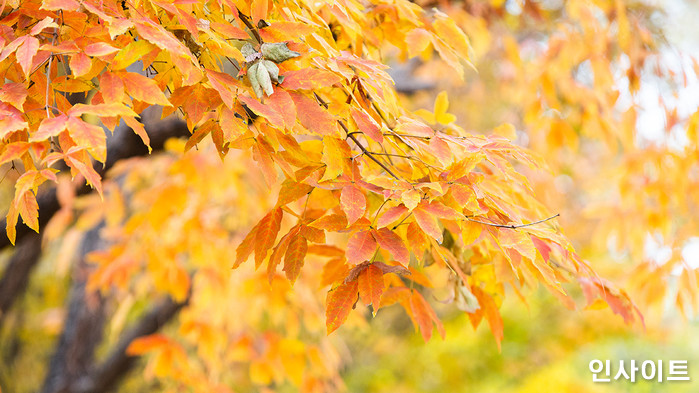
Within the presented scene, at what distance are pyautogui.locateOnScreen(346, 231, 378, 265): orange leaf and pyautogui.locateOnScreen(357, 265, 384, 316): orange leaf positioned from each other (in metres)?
0.06

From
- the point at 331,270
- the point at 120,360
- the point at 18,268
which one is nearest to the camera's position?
the point at 331,270

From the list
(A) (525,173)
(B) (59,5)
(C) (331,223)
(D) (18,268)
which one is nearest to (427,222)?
(C) (331,223)

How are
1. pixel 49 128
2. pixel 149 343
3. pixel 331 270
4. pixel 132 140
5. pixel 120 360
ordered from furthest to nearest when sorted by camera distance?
pixel 120 360, pixel 149 343, pixel 132 140, pixel 331 270, pixel 49 128

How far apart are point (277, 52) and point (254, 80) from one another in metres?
0.06

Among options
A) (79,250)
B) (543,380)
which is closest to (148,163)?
(79,250)

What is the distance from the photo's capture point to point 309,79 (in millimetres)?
716

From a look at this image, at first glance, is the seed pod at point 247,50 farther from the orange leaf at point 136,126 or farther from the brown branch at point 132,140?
the brown branch at point 132,140

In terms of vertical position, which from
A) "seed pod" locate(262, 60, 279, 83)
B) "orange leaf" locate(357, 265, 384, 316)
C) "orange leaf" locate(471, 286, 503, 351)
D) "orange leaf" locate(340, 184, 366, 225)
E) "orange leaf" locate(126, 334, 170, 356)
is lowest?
"orange leaf" locate(126, 334, 170, 356)

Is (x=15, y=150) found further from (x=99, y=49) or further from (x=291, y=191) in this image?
(x=291, y=191)

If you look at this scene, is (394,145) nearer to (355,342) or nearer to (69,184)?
(69,184)

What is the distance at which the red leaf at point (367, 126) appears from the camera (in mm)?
748

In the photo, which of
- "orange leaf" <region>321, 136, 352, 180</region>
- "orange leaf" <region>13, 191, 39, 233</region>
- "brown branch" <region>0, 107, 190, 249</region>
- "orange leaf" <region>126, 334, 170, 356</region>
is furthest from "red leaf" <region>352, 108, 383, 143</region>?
"orange leaf" <region>126, 334, 170, 356</region>

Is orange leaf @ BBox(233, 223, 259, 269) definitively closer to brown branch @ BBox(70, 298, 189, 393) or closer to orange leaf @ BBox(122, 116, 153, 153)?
orange leaf @ BBox(122, 116, 153, 153)

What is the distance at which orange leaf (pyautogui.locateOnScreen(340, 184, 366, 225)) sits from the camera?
2.31ft
